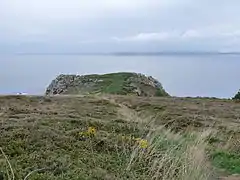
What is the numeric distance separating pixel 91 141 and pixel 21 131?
1487 millimetres

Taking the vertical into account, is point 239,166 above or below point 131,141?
below

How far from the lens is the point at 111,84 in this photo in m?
51.3

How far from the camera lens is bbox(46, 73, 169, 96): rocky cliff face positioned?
4697 centimetres

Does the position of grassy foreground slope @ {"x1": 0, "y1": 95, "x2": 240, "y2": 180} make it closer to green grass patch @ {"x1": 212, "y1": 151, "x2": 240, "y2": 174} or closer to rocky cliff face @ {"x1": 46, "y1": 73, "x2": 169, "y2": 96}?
green grass patch @ {"x1": 212, "y1": 151, "x2": 240, "y2": 174}

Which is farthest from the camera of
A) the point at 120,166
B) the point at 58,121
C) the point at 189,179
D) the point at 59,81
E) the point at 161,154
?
the point at 59,81

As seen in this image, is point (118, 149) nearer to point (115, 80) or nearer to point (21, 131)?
point (21, 131)

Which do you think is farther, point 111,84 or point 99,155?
point 111,84

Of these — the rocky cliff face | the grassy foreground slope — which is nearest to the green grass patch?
the grassy foreground slope

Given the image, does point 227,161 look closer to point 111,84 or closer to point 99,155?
point 99,155

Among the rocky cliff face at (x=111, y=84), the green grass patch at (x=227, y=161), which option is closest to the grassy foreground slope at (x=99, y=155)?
the green grass patch at (x=227, y=161)

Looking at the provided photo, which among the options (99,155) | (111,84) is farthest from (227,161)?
(111,84)

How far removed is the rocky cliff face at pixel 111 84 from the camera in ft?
154

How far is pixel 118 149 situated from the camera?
8.05 meters

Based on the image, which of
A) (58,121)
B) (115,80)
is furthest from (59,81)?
(58,121)
